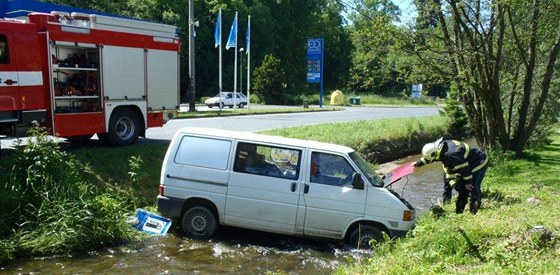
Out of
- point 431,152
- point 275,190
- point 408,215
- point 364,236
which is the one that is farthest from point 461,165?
point 275,190

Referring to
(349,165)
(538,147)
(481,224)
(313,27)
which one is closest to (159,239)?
(349,165)

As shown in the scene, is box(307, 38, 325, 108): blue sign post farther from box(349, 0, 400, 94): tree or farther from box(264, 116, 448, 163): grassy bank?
box(349, 0, 400, 94): tree

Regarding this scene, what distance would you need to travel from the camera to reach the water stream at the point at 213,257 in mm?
6930

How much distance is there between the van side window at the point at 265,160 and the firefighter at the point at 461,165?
2.32 meters

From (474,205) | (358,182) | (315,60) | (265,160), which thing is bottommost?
(474,205)

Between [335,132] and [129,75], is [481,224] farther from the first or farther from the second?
[335,132]

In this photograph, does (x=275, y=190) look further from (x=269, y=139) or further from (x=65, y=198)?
(x=65, y=198)

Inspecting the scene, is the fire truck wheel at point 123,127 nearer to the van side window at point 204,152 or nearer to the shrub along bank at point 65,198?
the shrub along bank at point 65,198

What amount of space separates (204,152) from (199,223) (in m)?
1.17

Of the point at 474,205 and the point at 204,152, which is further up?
the point at 204,152

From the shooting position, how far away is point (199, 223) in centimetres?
830

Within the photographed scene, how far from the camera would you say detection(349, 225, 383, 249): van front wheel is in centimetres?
779

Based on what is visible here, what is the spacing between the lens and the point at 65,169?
852 cm

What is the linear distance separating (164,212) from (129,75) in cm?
500
